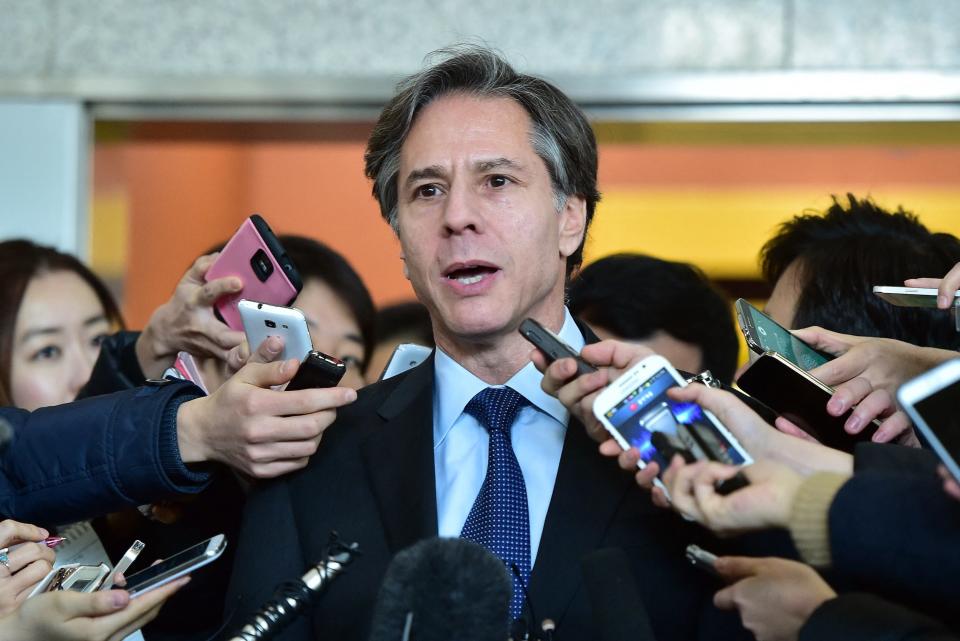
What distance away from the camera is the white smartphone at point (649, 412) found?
1.61m

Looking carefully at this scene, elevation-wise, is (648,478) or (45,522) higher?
(648,478)

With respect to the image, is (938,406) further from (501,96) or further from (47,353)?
(47,353)

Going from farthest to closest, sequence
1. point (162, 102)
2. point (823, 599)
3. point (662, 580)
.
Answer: point (162, 102)
point (662, 580)
point (823, 599)

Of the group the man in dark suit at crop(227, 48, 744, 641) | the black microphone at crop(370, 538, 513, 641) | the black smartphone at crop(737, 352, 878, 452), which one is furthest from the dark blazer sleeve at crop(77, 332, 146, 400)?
the black microphone at crop(370, 538, 513, 641)

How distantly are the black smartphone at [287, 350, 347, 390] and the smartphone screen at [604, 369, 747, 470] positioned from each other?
1.46 feet

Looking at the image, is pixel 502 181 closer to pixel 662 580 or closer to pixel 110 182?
pixel 662 580

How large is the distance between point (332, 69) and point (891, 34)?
1662 millimetres

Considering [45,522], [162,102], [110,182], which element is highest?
[162,102]

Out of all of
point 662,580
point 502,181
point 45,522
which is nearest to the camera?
point 662,580

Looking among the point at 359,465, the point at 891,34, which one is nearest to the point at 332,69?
the point at 891,34

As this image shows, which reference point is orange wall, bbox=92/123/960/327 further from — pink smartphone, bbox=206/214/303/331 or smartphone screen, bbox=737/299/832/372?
pink smartphone, bbox=206/214/303/331

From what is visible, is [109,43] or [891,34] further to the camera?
[109,43]

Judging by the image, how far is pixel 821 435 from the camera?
2021 millimetres

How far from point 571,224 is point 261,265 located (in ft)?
1.86
